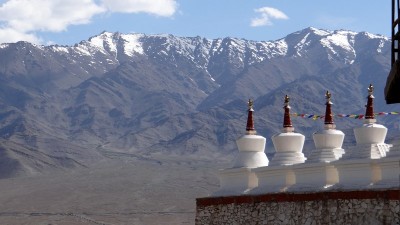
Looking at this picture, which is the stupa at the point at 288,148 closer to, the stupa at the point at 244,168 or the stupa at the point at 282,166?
the stupa at the point at 282,166

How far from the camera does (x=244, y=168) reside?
2491 cm

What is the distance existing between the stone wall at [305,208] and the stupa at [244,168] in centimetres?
37

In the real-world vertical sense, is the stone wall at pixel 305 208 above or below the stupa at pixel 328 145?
below

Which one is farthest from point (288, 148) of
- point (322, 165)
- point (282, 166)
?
point (322, 165)

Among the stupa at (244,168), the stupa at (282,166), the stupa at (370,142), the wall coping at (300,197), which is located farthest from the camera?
the stupa at (244,168)

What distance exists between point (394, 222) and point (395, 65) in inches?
395

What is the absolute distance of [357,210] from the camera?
20391mm

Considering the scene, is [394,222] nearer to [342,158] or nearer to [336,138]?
[342,158]

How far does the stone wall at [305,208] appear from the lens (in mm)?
19828

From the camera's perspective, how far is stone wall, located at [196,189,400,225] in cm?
1983

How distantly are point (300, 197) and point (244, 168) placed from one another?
2989 millimetres

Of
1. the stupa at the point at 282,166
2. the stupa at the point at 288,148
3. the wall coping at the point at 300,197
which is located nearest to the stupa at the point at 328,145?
the stupa at the point at 282,166

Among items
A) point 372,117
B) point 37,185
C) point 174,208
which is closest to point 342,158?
point 372,117

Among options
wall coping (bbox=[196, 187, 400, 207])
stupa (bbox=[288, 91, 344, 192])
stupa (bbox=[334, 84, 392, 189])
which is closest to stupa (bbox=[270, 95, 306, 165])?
stupa (bbox=[288, 91, 344, 192])
